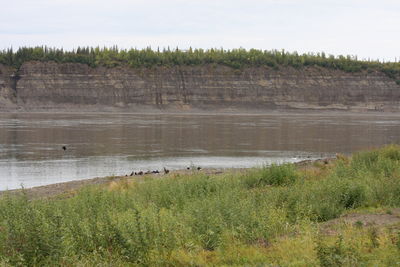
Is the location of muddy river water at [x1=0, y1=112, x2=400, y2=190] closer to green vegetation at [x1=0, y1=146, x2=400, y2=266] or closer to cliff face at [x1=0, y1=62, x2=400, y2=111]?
green vegetation at [x1=0, y1=146, x2=400, y2=266]

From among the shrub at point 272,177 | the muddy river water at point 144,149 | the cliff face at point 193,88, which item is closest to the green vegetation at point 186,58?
the cliff face at point 193,88

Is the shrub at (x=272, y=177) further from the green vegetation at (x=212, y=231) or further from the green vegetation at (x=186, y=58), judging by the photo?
the green vegetation at (x=186, y=58)

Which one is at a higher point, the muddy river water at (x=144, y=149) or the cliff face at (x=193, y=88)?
the cliff face at (x=193, y=88)

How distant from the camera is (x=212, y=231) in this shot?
10.5 m

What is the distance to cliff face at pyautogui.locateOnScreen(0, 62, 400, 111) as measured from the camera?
10912 cm

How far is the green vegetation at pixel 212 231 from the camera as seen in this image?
363 inches

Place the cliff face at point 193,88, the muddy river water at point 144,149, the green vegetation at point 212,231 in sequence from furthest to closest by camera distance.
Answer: the cliff face at point 193,88 → the muddy river water at point 144,149 → the green vegetation at point 212,231

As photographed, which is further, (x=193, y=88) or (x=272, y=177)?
(x=193, y=88)

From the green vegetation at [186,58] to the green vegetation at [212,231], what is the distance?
351ft

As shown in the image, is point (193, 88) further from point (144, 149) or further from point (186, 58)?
point (144, 149)

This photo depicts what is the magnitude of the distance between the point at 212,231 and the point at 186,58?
377ft

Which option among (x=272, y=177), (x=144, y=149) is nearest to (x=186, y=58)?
(x=144, y=149)

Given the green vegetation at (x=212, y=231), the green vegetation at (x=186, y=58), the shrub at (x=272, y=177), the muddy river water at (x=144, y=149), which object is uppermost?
the green vegetation at (x=186, y=58)

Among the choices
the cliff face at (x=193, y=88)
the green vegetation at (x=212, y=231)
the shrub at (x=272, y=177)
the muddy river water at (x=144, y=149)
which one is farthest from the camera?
the cliff face at (x=193, y=88)
